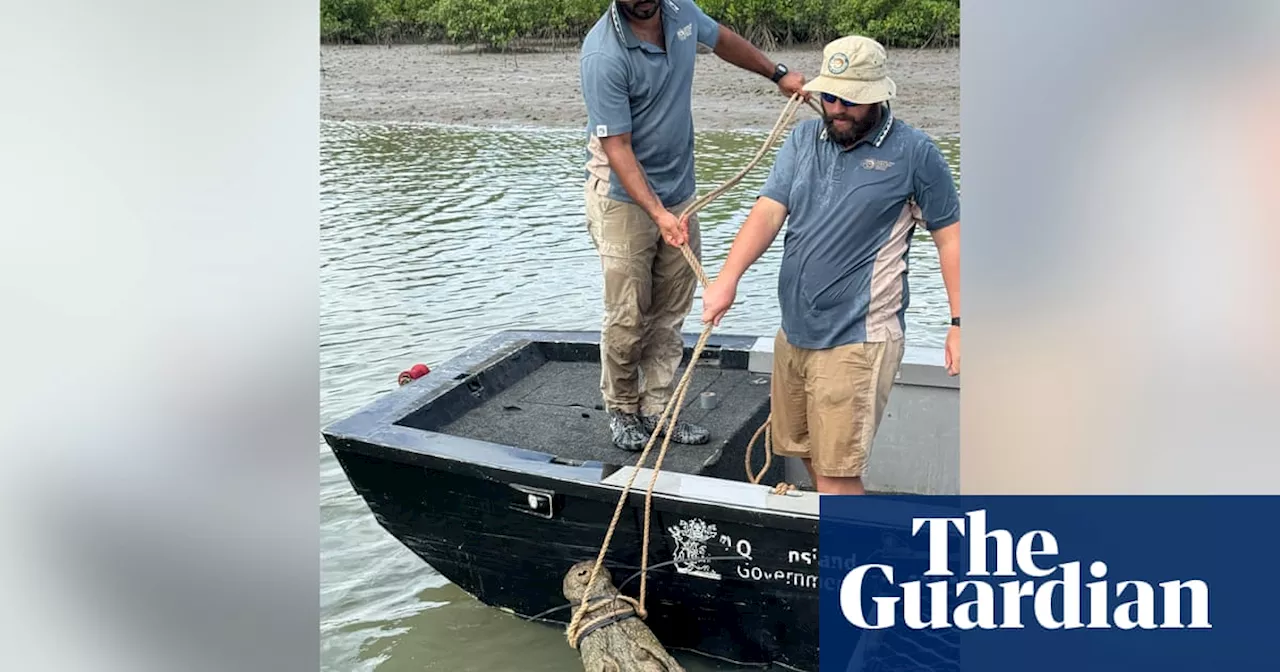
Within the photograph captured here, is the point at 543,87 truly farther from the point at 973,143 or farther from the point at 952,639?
the point at 973,143

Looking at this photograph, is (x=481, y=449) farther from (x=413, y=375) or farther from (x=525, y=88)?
(x=525, y=88)

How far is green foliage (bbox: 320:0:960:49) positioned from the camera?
719 inches

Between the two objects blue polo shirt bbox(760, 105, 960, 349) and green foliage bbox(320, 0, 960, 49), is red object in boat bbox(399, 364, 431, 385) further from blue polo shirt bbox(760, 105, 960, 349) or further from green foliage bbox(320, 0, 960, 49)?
green foliage bbox(320, 0, 960, 49)

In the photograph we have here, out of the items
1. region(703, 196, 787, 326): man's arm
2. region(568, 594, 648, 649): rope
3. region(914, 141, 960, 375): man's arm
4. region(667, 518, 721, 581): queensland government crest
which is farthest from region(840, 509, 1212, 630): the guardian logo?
region(568, 594, 648, 649): rope

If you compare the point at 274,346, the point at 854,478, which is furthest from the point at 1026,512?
the point at 854,478

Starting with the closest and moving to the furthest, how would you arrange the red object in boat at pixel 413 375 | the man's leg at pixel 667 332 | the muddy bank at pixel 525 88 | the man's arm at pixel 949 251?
the man's arm at pixel 949 251 → the man's leg at pixel 667 332 → the red object in boat at pixel 413 375 → the muddy bank at pixel 525 88

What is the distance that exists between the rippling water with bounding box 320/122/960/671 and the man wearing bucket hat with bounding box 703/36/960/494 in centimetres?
117

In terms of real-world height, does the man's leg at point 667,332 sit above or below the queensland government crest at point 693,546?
above

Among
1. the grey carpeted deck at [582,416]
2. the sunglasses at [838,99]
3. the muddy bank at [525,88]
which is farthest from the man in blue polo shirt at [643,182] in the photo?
the muddy bank at [525,88]

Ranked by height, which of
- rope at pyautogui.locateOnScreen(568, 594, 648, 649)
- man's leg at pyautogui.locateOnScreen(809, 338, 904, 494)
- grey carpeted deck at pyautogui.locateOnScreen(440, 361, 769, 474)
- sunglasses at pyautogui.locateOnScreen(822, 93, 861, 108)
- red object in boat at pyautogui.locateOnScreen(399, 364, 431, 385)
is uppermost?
sunglasses at pyautogui.locateOnScreen(822, 93, 861, 108)

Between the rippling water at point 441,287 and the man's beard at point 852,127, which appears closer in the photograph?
the man's beard at point 852,127

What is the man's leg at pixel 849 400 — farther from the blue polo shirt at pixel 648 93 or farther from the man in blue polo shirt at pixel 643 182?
the blue polo shirt at pixel 648 93

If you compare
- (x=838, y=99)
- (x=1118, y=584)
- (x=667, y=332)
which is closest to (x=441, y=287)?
(x=667, y=332)

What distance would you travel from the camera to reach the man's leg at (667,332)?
14.2ft
